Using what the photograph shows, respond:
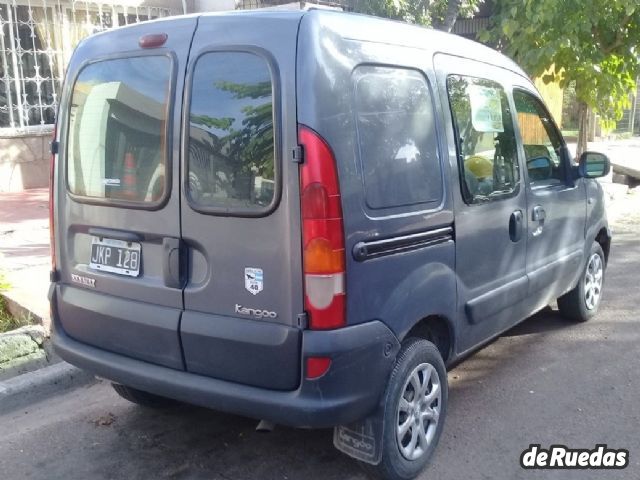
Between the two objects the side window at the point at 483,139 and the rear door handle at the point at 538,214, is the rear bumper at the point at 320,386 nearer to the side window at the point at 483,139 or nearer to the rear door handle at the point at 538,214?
the side window at the point at 483,139

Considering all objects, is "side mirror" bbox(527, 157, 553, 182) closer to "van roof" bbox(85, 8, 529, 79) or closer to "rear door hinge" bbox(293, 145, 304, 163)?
"van roof" bbox(85, 8, 529, 79)

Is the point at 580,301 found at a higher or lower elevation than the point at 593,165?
lower

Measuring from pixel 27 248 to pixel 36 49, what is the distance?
4354mm

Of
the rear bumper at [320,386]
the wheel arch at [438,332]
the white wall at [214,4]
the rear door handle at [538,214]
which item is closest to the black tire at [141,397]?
the rear bumper at [320,386]

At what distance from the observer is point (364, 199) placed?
278 cm

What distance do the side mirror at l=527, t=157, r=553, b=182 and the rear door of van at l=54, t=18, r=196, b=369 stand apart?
236 centimetres

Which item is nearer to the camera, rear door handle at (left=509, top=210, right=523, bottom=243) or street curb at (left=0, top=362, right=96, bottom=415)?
Result: rear door handle at (left=509, top=210, right=523, bottom=243)

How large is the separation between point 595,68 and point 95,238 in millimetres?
7808

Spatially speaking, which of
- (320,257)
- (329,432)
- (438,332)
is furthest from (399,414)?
(320,257)

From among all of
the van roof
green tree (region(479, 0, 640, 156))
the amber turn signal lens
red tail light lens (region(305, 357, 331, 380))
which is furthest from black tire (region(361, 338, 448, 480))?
green tree (region(479, 0, 640, 156))

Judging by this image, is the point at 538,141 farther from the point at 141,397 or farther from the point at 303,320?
the point at 141,397

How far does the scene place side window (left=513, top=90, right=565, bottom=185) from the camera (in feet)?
13.9

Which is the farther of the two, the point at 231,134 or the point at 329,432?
the point at 329,432

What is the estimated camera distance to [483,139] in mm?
3734
